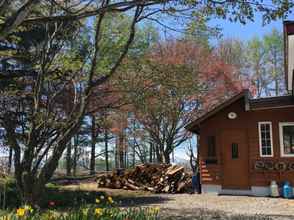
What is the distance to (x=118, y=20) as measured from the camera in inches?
408

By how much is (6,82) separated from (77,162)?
17.0m

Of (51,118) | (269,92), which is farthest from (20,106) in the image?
(269,92)

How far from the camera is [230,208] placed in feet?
34.1

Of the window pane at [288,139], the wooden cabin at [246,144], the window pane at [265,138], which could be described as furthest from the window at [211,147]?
the window pane at [288,139]

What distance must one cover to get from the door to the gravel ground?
991mm

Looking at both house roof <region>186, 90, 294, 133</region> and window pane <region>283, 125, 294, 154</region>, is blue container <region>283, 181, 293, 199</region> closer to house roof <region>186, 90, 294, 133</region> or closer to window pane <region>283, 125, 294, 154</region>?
window pane <region>283, 125, 294, 154</region>

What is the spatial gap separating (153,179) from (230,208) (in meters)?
6.21

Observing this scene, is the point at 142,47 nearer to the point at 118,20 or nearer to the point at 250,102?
the point at 118,20

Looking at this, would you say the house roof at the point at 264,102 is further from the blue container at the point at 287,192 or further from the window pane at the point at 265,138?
the blue container at the point at 287,192

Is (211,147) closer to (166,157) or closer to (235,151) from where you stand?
(235,151)

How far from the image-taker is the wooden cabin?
13742mm

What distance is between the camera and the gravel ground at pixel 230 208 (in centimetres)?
876

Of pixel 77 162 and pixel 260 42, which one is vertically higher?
pixel 260 42

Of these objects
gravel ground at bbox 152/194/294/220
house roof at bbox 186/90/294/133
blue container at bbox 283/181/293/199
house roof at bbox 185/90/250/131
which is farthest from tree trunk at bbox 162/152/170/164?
blue container at bbox 283/181/293/199
